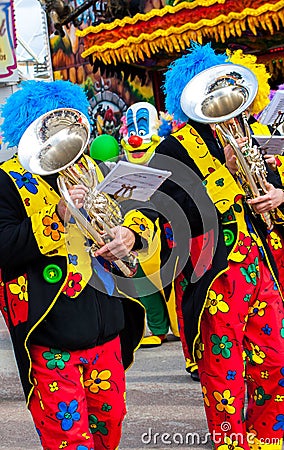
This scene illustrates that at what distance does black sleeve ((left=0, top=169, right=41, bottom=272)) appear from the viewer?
2.84 meters

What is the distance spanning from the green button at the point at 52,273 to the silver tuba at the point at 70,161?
0.47ft

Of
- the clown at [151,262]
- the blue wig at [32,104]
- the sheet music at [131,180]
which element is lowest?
the clown at [151,262]

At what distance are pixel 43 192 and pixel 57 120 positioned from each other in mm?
273

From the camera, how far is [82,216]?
2770 millimetres

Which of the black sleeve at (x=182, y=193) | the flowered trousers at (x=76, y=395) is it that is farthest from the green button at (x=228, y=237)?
the flowered trousers at (x=76, y=395)

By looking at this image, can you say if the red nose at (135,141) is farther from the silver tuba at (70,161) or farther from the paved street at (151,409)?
the silver tuba at (70,161)

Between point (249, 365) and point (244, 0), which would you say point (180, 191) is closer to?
point (249, 365)

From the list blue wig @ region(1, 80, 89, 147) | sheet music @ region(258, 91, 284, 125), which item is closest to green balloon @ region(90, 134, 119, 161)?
sheet music @ region(258, 91, 284, 125)

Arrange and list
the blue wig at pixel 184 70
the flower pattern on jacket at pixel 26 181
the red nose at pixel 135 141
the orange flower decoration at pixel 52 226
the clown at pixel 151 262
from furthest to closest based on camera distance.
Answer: the red nose at pixel 135 141 < the clown at pixel 151 262 < the blue wig at pixel 184 70 < the flower pattern on jacket at pixel 26 181 < the orange flower decoration at pixel 52 226

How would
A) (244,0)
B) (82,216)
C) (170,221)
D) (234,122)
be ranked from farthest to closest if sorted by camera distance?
(244,0)
(170,221)
(234,122)
(82,216)

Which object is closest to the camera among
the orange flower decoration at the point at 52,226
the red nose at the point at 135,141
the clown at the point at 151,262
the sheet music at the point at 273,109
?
the orange flower decoration at the point at 52,226

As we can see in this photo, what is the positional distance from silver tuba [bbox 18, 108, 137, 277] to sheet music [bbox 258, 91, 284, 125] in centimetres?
135

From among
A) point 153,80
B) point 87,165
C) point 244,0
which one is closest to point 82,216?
point 87,165

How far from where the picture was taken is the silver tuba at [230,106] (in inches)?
127
